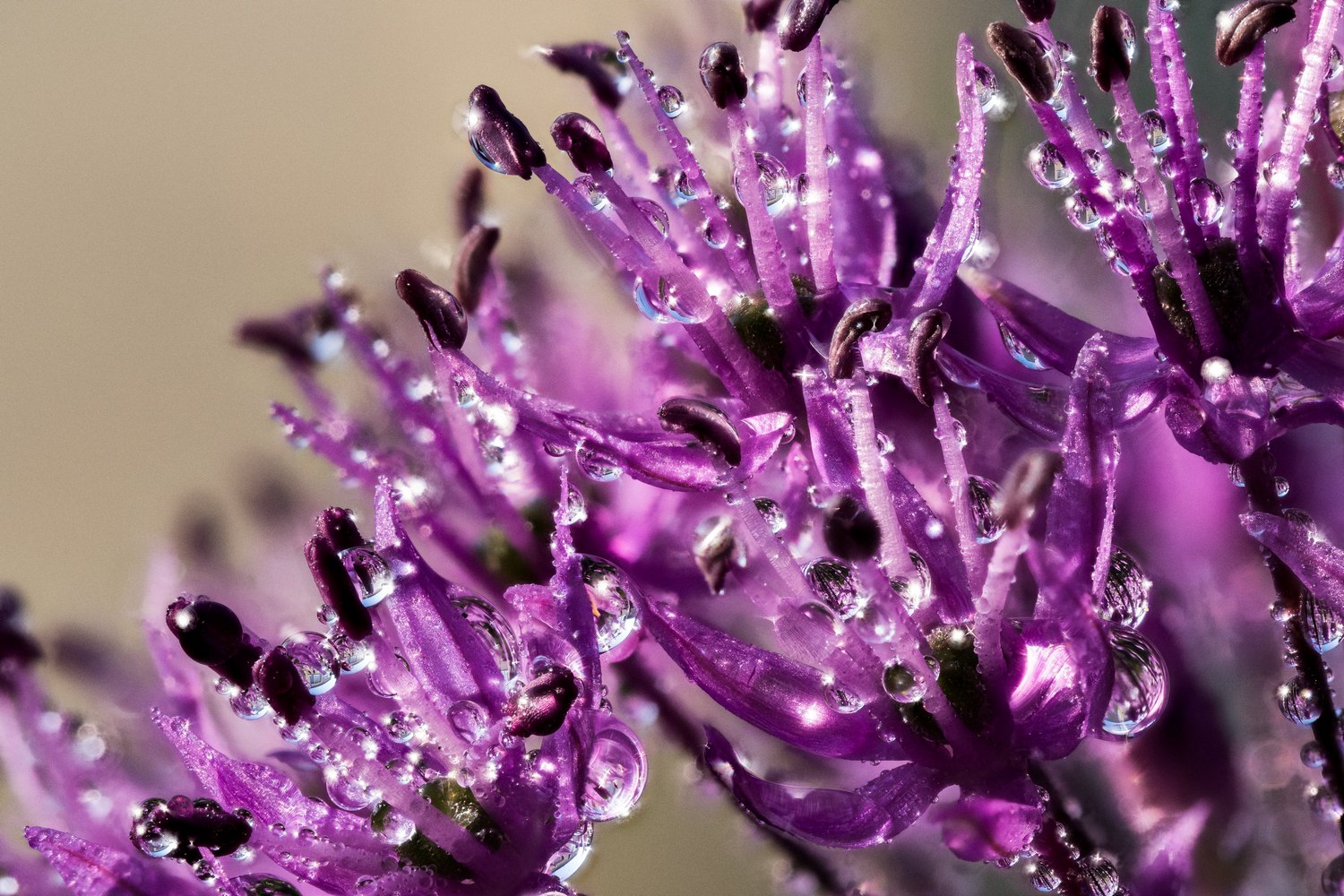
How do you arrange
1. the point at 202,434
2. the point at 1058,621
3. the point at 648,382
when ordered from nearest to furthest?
1. the point at 1058,621
2. the point at 648,382
3. the point at 202,434

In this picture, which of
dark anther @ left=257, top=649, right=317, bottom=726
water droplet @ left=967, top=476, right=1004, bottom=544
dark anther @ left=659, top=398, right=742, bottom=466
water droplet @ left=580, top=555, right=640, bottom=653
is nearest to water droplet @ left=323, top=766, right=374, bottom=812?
dark anther @ left=257, top=649, right=317, bottom=726

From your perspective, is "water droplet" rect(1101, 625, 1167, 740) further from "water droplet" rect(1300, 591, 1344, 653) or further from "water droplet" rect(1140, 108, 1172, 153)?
"water droplet" rect(1140, 108, 1172, 153)

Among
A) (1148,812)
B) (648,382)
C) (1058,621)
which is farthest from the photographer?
(648,382)

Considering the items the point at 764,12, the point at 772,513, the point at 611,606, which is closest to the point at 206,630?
the point at 611,606

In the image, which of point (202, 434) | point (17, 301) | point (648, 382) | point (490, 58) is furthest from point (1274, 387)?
point (17, 301)

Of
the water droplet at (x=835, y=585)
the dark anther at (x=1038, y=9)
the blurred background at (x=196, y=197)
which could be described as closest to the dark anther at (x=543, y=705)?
the water droplet at (x=835, y=585)

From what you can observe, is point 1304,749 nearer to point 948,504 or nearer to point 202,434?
point 948,504

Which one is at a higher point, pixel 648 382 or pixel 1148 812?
pixel 648 382
